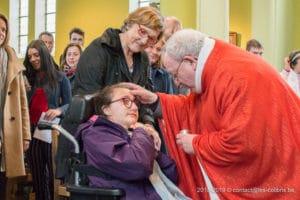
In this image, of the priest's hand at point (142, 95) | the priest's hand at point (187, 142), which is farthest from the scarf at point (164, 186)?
the priest's hand at point (142, 95)

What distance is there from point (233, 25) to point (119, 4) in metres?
2.26

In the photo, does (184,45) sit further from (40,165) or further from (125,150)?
(40,165)

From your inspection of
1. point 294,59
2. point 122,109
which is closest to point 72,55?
point 294,59

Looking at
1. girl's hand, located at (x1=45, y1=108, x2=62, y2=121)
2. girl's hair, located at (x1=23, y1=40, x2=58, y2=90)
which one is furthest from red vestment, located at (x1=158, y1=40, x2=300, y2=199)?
girl's hair, located at (x1=23, y1=40, x2=58, y2=90)

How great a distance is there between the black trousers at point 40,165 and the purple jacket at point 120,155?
190 cm

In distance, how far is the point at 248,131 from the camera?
7.47ft

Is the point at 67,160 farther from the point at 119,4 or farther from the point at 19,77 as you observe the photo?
the point at 119,4

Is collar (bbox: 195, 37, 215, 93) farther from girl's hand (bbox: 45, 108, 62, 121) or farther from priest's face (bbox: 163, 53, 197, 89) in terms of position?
girl's hand (bbox: 45, 108, 62, 121)

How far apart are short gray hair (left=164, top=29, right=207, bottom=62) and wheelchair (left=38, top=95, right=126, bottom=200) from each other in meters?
0.53

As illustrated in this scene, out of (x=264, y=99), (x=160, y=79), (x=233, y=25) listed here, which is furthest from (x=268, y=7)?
(x=264, y=99)

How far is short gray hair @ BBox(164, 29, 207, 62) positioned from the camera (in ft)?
7.84

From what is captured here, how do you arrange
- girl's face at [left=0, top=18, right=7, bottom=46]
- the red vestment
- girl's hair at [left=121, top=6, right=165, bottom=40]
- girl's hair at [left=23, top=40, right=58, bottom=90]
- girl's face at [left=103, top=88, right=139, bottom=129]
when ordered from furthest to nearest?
girl's hair at [left=23, top=40, right=58, bottom=90] < girl's face at [left=0, top=18, right=7, bottom=46] < girl's hair at [left=121, top=6, right=165, bottom=40] < girl's face at [left=103, top=88, right=139, bottom=129] < the red vestment

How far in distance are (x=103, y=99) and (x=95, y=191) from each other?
52 centimetres

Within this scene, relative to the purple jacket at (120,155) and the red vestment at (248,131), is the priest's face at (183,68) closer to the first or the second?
the red vestment at (248,131)
